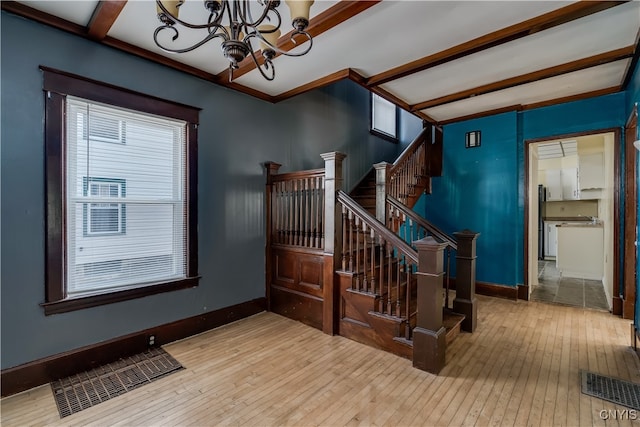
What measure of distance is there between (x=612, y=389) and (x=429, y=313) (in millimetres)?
1359

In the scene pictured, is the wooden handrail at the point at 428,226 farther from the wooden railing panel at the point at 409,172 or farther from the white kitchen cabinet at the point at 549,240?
the white kitchen cabinet at the point at 549,240

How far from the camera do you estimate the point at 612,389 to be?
2.13 meters

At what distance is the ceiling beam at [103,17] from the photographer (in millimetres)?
2043

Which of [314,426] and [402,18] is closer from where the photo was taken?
[314,426]

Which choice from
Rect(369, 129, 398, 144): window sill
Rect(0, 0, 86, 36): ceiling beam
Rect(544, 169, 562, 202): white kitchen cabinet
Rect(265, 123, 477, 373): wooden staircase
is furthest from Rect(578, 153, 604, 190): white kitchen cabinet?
Rect(0, 0, 86, 36): ceiling beam

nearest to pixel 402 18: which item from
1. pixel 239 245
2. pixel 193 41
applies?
pixel 193 41

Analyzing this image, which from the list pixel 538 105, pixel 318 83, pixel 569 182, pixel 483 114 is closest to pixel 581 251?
pixel 569 182

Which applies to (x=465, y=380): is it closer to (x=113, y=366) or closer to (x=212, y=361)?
(x=212, y=361)

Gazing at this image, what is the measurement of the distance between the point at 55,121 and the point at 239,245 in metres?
1.99

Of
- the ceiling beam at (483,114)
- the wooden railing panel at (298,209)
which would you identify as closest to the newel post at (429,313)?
the wooden railing panel at (298,209)

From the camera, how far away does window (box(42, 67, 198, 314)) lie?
228 cm

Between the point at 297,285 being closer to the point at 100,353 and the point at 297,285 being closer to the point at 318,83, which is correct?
the point at 100,353

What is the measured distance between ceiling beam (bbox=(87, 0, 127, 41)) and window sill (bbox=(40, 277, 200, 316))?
2164mm

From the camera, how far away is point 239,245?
138 inches
